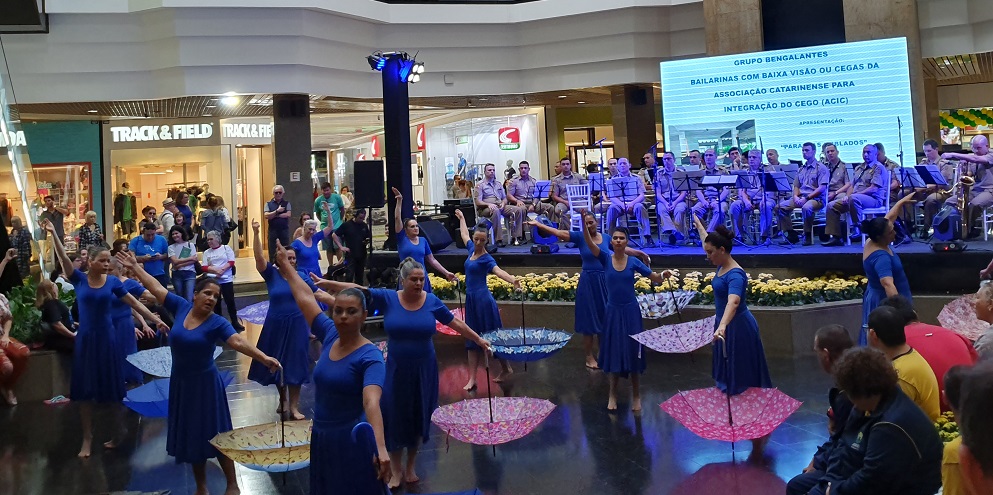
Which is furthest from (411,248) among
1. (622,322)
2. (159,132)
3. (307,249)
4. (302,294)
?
(159,132)

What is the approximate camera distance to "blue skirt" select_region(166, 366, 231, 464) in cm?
587

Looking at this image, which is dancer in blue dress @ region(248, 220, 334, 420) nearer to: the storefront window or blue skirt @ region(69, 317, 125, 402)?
blue skirt @ region(69, 317, 125, 402)

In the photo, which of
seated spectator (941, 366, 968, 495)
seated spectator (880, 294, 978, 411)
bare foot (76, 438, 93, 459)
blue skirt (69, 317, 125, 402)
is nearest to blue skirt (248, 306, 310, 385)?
blue skirt (69, 317, 125, 402)

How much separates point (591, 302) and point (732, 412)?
10.8ft

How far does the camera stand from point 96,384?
748 centimetres

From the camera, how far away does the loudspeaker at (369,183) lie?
13.2m

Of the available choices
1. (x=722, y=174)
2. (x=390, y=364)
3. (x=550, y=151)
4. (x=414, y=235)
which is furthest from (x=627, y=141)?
(x=390, y=364)

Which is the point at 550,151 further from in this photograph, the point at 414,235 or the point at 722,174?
the point at 414,235

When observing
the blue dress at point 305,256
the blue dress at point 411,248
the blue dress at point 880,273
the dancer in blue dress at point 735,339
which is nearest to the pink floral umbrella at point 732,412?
the dancer in blue dress at point 735,339

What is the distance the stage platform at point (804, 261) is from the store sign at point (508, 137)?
34.8 ft

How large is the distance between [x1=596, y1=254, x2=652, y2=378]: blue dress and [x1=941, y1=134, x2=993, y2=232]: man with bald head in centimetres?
624

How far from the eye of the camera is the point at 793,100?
1582 centimetres

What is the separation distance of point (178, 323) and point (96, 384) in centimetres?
215

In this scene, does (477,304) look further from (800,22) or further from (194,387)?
(800,22)
